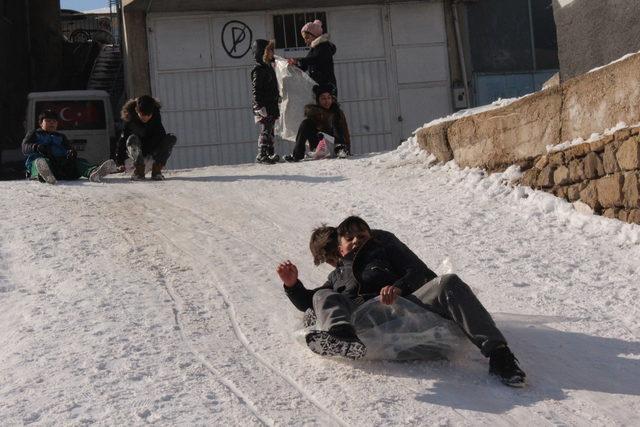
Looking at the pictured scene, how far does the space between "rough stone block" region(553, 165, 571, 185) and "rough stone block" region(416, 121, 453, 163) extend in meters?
1.87

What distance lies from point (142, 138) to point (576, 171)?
527cm

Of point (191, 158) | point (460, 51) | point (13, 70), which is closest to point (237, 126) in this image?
point (191, 158)

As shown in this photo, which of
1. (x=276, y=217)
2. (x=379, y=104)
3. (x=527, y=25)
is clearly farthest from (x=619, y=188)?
(x=527, y=25)

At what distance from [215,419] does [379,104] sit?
13884 millimetres

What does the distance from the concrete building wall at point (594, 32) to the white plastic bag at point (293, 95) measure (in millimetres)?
3473

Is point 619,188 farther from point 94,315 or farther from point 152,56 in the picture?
point 152,56

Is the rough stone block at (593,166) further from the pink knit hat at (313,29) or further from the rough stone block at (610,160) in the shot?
the pink knit hat at (313,29)

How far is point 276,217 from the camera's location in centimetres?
829

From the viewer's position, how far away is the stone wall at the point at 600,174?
7193mm

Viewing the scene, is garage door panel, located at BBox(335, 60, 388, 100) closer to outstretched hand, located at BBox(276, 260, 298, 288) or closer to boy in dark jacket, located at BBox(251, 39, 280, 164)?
boy in dark jacket, located at BBox(251, 39, 280, 164)

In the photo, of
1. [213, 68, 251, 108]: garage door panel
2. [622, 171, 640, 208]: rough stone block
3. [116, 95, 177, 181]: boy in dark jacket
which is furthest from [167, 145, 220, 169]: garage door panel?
[622, 171, 640, 208]: rough stone block

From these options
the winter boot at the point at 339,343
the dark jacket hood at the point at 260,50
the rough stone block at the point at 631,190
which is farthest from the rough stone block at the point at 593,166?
the dark jacket hood at the point at 260,50

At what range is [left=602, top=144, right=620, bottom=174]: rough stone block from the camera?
7395mm

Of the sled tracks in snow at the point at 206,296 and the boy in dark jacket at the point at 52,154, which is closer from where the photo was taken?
the sled tracks in snow at the point at 206,296
